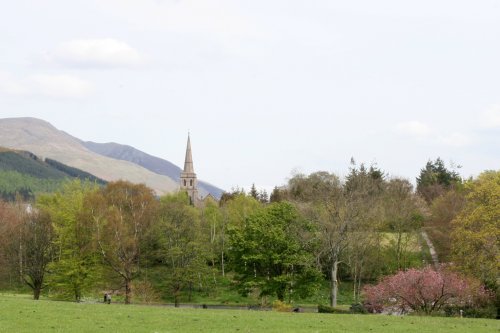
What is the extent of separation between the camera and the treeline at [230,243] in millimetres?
64125

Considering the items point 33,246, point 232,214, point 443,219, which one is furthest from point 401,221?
A: point 33,246

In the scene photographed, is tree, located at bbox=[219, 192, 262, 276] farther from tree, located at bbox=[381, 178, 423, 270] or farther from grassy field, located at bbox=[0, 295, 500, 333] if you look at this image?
grassy field, located at bbox=[0, 295, 500, 333]

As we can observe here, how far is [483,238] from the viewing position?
178ft

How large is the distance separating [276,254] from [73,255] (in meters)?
24.1

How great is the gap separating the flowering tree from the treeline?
9.07 feet

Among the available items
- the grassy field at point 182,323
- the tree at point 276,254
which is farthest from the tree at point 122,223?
the grassy field at point 182,323

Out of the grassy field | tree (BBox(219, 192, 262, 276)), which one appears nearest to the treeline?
tree (BBox(219, 192, 262, 276))

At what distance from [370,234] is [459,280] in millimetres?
33442

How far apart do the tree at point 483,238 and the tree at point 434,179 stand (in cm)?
7019

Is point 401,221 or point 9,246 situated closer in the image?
point 9,246

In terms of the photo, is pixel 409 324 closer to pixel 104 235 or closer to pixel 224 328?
pixel 224 328

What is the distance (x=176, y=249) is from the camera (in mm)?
74438

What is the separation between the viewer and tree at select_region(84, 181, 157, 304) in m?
67.6

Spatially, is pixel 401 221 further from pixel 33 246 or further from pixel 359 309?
pixel 33 246
